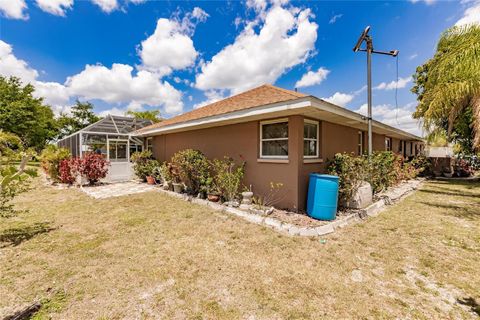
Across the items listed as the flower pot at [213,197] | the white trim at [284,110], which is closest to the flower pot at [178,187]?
the flower pot at [213,197]

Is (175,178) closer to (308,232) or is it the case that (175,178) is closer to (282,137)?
(282,137)

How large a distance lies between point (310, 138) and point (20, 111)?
3244cm

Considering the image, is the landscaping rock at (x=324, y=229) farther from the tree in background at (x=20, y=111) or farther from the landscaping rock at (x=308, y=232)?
the tree in background at (x=20, y=111)

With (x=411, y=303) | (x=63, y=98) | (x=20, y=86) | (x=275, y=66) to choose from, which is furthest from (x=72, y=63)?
(x=63, y=98)

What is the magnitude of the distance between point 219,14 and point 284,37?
10.8ft

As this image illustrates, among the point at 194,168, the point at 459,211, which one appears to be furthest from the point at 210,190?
the point at 459,211

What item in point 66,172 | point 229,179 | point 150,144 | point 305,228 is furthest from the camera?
point 150,144

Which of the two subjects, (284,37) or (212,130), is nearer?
(212,130)

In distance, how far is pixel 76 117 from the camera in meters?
36.7

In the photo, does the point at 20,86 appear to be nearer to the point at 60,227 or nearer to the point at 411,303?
the point at 60,227

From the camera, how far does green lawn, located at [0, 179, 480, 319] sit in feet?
8.04

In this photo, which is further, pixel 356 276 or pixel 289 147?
pixel 289 147

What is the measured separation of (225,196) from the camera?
281 inches

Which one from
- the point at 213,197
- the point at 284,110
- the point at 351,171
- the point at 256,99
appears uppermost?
the point at 256,99
